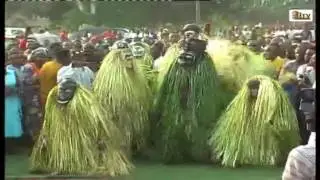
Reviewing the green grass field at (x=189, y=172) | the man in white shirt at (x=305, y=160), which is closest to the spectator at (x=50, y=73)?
the green grass field at (x=189, y=172)

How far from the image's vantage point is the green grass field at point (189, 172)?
4.38 meters

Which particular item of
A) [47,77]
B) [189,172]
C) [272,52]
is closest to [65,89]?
[47,77]

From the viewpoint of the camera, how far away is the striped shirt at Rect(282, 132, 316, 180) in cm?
432

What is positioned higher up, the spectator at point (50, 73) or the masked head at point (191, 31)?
the masked head at point (191, 31)

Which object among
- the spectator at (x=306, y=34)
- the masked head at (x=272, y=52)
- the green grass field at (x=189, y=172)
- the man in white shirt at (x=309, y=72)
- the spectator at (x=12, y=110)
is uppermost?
the spectator at (x=306, y=34)

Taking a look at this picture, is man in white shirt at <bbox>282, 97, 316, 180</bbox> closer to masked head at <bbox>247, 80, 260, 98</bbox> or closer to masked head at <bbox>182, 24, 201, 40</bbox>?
masked head at <bbox>247, 80, 260, 98</bbox>

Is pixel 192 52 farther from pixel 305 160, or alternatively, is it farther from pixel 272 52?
pixel 305 160

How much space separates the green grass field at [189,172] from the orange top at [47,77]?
384 millimetres

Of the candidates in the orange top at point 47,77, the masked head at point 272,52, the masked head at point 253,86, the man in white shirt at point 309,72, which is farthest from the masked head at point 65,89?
the man in white shirt at point 309,72

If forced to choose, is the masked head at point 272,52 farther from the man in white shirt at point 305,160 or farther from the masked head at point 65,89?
the masked head at point 65,89

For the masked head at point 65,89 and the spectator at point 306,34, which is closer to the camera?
the spectator at point 306,34

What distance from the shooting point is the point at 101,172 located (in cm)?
441

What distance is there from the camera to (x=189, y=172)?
14.6ft

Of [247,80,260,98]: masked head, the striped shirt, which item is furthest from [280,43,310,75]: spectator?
the striped shirt
